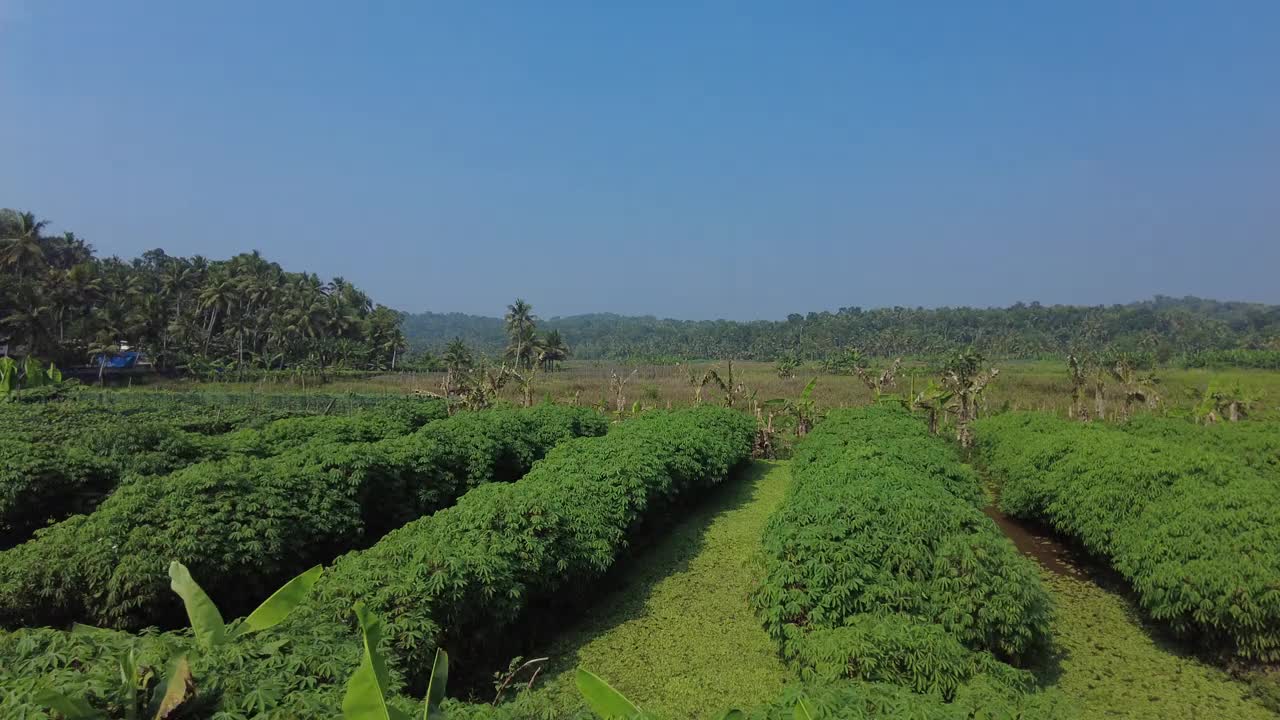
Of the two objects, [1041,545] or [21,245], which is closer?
[1041,545]

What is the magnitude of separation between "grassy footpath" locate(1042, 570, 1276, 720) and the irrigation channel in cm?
1

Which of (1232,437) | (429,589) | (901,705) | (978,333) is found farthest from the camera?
(978,333)

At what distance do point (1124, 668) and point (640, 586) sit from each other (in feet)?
18.2

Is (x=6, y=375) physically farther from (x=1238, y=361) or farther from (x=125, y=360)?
(x=1238, y=361)

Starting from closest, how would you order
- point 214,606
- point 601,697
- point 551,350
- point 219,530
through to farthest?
point 601,697
point 214,606
point 219,530
point 551,350

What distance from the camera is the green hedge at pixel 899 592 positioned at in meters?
5.57

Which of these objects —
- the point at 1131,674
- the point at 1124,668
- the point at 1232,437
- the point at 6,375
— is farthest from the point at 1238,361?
the point at 6,375

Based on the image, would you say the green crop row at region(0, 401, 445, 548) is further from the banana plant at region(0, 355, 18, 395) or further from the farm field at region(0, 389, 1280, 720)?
the banana plant at region(0, 355, 18, 395)

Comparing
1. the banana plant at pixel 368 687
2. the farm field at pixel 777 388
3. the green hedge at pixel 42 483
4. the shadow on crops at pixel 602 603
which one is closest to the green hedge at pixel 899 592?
the shadow on crops at pixel 602 603

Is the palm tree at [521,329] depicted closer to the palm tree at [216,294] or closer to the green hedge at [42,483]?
the palm tree at [216,294]

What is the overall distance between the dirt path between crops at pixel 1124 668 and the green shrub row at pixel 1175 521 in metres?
0.33

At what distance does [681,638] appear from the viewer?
25.8 ft

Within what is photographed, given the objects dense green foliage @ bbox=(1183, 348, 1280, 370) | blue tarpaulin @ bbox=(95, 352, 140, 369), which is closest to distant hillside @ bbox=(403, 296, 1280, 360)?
dense green foliage @ bbox=(1183, 348, 1280, 370)

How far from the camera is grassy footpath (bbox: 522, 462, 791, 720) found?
6.64m
